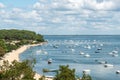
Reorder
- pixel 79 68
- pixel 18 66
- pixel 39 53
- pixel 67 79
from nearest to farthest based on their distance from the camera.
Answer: pixel 67 79 < pixel 18 66 < pixel 79 68 < pixel 39 53

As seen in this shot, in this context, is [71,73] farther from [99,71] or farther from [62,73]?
[99,71]

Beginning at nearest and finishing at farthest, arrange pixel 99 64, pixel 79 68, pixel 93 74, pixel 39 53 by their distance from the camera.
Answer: pixel 93 74 < pixel 79 68 < pixel 99 64 < pixel 39 53

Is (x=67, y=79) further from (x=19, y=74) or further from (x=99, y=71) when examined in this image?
(x=99, y=71)

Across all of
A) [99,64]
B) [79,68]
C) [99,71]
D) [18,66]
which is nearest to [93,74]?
[99,71]

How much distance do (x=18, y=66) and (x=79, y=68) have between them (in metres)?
54.8

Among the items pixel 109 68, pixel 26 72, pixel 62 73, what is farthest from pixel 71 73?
pixel 109 68

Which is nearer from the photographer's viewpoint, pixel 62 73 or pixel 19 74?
pixel 62 73

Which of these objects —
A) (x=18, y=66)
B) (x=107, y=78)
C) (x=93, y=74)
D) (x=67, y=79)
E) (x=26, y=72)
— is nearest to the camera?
(x=67, y=79)

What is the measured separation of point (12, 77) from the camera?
61594 millimetres

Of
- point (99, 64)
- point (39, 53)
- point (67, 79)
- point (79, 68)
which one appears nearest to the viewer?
point (67, 79)

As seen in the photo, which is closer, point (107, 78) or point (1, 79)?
point (1, 79)

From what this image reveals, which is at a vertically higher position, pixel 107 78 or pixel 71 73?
pixel 71 73

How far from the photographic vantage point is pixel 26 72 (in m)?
59.7

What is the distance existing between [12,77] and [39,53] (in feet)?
413
